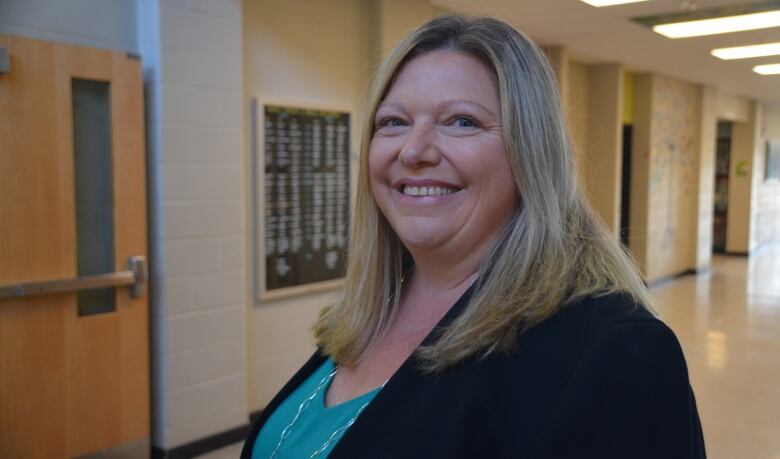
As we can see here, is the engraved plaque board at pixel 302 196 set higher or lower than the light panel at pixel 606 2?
lower

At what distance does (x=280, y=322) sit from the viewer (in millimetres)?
4070

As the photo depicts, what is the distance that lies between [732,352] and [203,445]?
4.53 metres

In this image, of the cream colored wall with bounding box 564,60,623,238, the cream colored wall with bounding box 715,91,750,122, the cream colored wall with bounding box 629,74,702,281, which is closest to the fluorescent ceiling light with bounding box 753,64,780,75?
the cream colored wall with bounding box 629,74,702,281

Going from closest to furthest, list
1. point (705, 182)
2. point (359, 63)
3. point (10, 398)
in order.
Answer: point (10, 398), point (359, 63), point (705, 182)

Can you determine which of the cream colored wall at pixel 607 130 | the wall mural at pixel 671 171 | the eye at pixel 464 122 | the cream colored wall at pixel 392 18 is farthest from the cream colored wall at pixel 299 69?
the wall mural at pixel 671 171

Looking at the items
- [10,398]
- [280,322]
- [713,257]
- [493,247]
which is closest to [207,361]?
[280,322]

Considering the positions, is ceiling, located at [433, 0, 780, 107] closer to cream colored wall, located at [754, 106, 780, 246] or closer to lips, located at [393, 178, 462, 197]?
lips, located at [393, 178, 462, 197]

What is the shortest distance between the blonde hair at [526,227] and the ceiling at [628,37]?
Result: 3.86m

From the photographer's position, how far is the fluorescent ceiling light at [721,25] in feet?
17.0

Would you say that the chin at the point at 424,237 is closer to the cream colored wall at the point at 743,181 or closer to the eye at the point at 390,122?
the eye at the point at 390,122

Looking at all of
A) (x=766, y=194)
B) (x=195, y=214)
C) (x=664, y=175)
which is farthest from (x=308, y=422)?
(x=766, y=194)

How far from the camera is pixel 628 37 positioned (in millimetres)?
6121

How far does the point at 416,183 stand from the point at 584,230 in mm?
277

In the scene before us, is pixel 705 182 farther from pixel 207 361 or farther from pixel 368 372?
pixel 368 372
